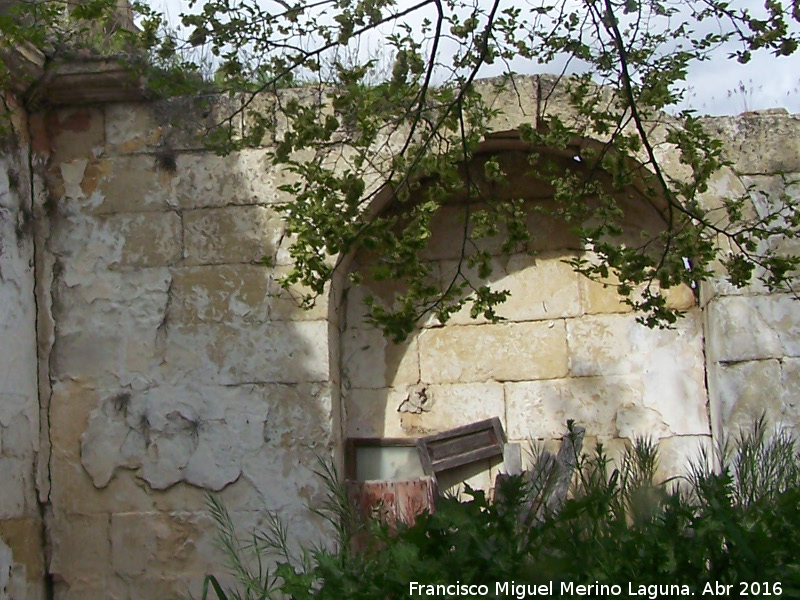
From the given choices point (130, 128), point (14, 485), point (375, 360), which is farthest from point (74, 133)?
point (375, 360)

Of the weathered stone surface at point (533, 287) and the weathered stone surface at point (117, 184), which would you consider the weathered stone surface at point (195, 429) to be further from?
the weathered stone surface at point (533, 287)

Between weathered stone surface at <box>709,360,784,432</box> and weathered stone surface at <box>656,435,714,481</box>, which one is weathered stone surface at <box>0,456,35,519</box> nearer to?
weathered stone surface at <box>656,435,714,481</box>

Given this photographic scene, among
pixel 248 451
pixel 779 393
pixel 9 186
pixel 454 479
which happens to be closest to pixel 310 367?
pixel 248 451

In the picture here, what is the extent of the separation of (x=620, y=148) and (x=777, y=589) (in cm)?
191

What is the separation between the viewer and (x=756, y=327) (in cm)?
463

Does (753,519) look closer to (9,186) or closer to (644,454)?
(644,454)

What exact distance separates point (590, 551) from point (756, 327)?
2.80 meters

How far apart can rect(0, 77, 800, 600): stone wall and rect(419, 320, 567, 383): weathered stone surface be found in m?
0.01

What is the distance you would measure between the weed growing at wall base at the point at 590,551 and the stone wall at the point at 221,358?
89.4 inches

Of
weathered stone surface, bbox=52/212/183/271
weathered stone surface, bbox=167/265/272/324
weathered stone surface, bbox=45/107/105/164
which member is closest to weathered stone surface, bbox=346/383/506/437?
weathered stone surface, bbox=167/265/272/324

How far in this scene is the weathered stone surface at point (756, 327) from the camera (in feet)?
15.1

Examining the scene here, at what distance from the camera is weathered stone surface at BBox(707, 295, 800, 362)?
460cm

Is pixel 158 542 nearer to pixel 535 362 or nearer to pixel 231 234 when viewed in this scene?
pixel 231 234

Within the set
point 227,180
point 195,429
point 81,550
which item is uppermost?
point 227,180
